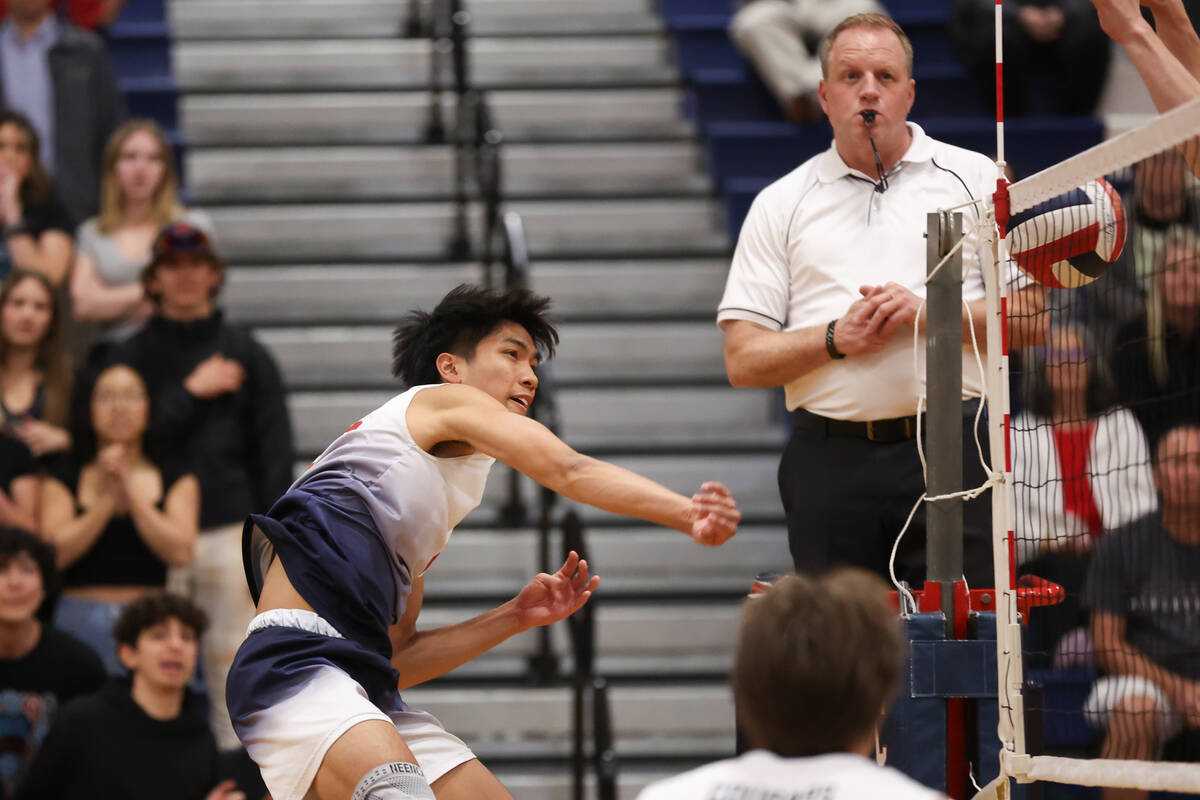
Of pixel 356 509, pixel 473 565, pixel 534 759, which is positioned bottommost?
pixel 534 759

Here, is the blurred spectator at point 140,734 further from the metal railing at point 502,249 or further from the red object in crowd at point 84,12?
the red object in crowd at point 84,12

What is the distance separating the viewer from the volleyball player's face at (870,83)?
14.4ft

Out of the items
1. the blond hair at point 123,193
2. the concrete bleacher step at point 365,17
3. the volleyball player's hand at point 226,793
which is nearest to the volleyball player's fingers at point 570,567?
the volleyball player's hand at point 226,793

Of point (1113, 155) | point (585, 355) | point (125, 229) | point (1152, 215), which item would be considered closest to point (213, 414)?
point (125, 229)

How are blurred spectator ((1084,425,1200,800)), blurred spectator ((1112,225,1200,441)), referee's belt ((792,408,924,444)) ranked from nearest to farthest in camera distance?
referee's belt ((792,408,924,444)) < blurred spectator ((1084,425,1200,800)) < blurred spectator ((1112,225,1200,441))

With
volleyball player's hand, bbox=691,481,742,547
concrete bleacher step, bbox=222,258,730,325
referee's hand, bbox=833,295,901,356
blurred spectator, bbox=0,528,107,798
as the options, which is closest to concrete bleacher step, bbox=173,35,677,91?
concrete bleacher step, bbox=222,258,730,325

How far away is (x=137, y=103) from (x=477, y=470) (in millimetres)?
6402

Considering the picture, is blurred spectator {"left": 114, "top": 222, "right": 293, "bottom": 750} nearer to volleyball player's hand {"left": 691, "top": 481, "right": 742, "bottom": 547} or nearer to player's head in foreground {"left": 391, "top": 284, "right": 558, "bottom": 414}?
player's head in foreground {"left": 391, "top": 284, "right": 558, "bottom": 414}

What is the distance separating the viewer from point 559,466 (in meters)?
3.50

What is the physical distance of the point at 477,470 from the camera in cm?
390

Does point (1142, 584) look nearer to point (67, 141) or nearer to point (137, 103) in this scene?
point (67, 141)

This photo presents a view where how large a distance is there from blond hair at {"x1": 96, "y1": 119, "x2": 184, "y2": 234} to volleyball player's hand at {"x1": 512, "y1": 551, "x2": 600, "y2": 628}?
406cm

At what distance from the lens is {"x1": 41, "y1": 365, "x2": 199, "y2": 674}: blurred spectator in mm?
6777

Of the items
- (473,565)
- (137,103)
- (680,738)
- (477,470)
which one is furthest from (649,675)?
(137,103)
